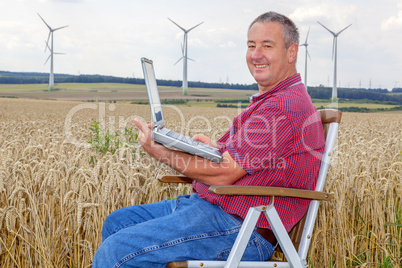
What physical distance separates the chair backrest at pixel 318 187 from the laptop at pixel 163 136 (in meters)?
0.78

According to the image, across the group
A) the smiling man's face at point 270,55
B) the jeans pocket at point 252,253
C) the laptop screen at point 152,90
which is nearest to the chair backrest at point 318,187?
the jeans pocket at point 252,253

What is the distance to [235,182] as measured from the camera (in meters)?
2.70

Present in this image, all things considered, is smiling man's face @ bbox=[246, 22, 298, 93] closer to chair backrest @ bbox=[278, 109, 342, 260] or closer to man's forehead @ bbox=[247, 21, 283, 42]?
man's forehead @ bbox=[247, 21, 283, 42]

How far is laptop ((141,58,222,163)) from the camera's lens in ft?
8.11

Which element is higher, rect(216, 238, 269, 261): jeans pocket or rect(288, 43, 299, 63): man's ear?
rect(288, 43, 299, 63): man's ear

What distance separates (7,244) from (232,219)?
2353 millimetres

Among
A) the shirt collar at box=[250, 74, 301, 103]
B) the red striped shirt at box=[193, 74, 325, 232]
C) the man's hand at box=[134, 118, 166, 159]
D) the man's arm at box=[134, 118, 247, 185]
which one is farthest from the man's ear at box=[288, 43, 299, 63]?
the man's hand at box=[134, 118, 166, 159]

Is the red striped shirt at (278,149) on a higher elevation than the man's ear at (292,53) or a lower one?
lower

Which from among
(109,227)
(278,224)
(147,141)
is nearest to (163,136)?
(147,141)

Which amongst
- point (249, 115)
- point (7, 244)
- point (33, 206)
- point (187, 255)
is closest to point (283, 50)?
point (249, 115)

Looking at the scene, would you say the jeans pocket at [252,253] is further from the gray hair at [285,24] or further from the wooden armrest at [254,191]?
the gray hair at [285,24]

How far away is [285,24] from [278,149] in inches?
37.5

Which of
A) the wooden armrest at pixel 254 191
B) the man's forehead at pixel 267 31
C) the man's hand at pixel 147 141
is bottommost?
the wooden armrest at pixel 254 191

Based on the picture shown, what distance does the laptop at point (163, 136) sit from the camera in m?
2.47
